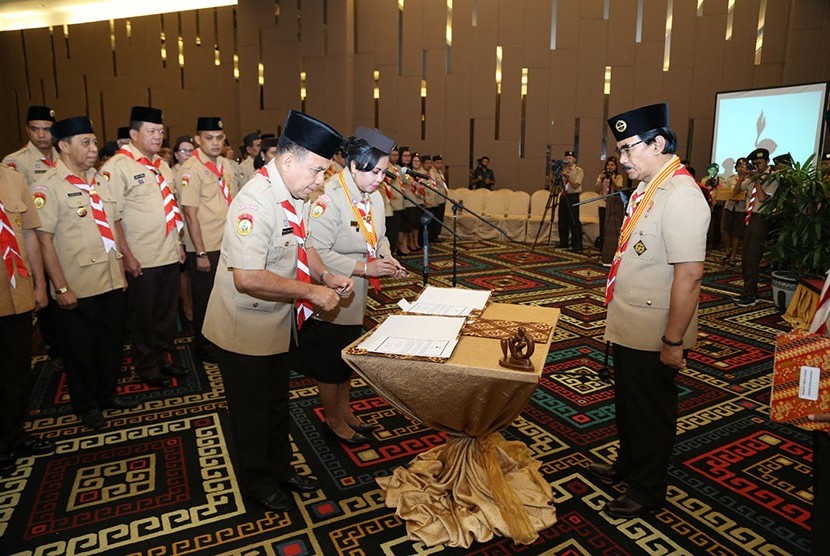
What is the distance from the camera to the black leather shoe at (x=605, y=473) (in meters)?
2.59

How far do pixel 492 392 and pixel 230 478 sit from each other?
145 centimetres

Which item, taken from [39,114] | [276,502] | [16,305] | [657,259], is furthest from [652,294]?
[39,114]

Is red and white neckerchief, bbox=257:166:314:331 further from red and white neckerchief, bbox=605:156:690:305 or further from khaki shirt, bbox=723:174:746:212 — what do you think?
khaki shirt, bbox=723:174:746:212

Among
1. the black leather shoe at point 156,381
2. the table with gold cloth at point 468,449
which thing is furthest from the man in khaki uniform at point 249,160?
the table with gold cloth at point 468,449

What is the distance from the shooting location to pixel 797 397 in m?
1.52

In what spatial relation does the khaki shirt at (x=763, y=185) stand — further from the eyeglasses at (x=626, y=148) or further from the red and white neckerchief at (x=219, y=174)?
the red and white neckerchief at (x=219, y=174)

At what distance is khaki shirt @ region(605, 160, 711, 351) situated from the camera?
6.61 ft

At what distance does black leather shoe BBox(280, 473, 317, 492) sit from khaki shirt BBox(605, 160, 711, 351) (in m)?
1.50

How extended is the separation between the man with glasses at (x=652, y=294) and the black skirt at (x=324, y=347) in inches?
49.6

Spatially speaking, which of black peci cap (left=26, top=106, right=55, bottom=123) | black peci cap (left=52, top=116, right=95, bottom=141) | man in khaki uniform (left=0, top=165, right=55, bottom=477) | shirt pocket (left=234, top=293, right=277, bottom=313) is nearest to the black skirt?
shirt pocket (left=234, top=293, right=277, bottom=313)

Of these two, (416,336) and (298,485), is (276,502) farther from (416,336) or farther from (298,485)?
(416,336)

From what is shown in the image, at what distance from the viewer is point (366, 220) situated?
2.70 m

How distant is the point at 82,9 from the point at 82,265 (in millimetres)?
13286

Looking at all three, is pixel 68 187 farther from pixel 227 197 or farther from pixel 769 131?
pixel 769 131
